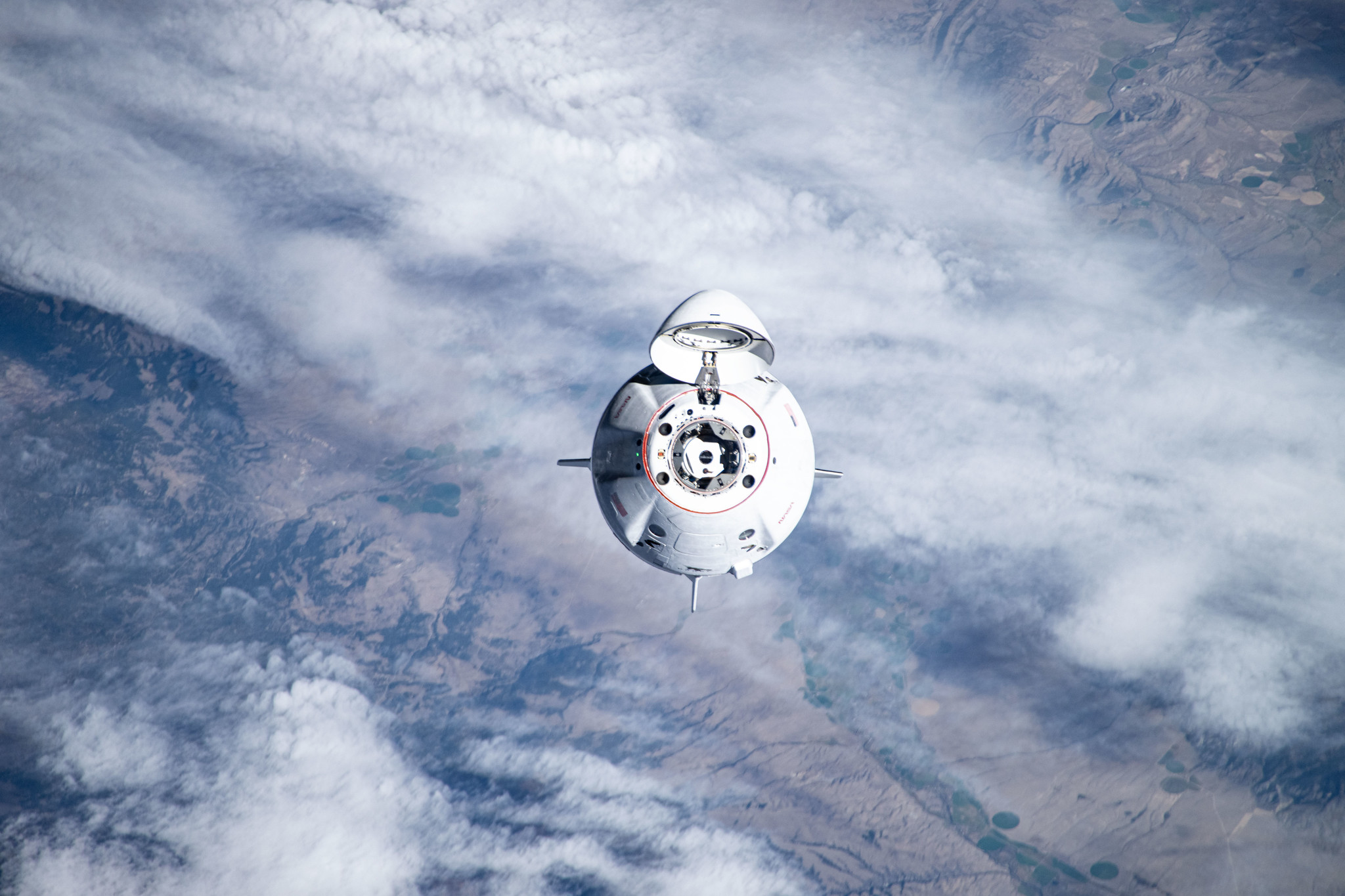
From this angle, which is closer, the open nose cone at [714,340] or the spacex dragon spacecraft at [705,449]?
the open nose cone at [714,340]

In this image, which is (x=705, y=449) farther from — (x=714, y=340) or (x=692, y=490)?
(x=714, y=340)

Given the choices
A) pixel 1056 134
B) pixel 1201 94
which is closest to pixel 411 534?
pixel 1056 134

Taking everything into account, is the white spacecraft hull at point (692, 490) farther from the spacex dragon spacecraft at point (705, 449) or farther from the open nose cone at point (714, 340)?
the open nose cone at point (714, 340)

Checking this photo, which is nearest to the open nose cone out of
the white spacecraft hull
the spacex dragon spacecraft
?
the spacex dragon spacecraft

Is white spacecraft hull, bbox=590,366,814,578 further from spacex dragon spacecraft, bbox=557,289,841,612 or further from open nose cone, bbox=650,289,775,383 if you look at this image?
open nose cone, bbox=650,289,775,383

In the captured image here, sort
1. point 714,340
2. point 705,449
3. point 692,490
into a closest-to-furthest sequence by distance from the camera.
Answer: point 692,490 < point 705,449 < point 714,340

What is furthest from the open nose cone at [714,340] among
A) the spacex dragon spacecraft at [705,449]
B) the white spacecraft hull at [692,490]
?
the white spacecraft hull at [692,490]

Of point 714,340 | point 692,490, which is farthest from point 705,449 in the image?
point 714,340

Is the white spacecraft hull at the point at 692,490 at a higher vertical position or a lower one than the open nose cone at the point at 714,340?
lower
